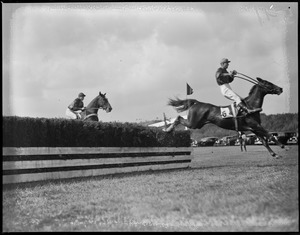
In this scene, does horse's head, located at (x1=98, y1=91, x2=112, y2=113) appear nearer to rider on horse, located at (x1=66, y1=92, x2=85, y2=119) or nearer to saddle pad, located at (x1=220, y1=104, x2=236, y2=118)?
rider on horse, located at (x1=66, y1=92, x2=85, y2=119)

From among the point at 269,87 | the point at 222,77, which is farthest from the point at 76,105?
the point at 269,87

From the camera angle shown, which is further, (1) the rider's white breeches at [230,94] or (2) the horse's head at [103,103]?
(2) the horse's head at [103,103]

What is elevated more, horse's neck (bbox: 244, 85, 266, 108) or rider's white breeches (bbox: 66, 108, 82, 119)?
horse's neck (bbox: 244, 85, 266, 108)

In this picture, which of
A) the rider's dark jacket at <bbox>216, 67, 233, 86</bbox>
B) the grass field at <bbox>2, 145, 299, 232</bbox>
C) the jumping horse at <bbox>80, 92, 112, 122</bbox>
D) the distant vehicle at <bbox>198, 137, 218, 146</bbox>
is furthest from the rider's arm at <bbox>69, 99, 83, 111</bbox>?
the rider's dark jacket at <bbox>216, 67, 233, 86</bbox>

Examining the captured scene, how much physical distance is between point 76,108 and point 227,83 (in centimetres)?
270

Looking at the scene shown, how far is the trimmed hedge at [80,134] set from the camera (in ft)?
21.9

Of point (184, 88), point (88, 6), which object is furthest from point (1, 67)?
point (184, 88)

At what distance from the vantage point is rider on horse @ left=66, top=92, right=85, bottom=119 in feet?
20.7

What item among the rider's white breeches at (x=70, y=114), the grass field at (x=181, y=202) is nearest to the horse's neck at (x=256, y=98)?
the grass field at (x=181, y=202)

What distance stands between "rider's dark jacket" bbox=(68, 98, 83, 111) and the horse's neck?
8.81ft

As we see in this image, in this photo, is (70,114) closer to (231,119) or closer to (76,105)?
(76,105)

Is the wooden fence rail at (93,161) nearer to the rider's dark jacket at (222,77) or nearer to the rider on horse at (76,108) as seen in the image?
the rider on horse at (76,108)

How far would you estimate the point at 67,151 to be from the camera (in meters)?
7.41

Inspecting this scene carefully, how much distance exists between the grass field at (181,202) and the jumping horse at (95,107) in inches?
50.6
